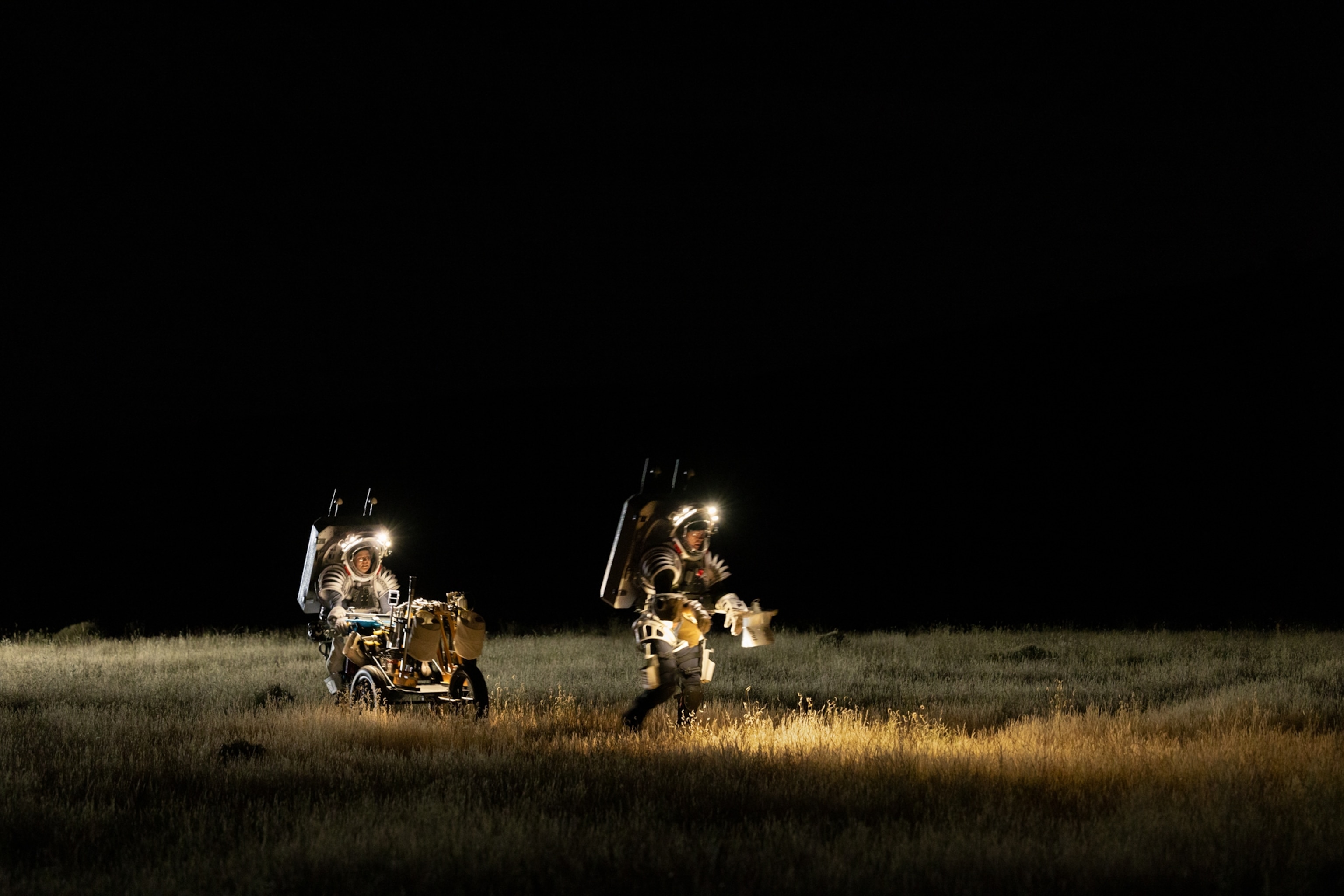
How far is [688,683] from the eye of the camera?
1305 cm

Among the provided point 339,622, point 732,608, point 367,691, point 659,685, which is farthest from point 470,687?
point 732,608

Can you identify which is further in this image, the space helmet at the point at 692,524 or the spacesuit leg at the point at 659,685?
the space helmet at the point at 692,524

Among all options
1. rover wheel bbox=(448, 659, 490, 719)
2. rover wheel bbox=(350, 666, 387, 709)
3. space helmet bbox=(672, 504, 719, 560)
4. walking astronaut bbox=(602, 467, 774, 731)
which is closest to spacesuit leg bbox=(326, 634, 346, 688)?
rover wheel bbox=(350, 666, 387, 709)

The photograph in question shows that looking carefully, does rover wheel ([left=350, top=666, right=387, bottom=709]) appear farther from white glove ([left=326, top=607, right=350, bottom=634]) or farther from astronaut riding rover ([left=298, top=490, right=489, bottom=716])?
white glove ([left=326, top=607, right=350, bottom=634])

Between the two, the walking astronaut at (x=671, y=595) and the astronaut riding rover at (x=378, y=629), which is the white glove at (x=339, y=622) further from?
the walking astronaut at (x=671, y=595)

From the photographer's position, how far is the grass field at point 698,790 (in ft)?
24.2

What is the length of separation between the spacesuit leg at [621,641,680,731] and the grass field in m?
A: 0.31

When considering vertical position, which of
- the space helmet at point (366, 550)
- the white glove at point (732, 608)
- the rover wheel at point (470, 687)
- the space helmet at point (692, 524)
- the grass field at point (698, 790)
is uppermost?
the space helmet at point (692, 524)

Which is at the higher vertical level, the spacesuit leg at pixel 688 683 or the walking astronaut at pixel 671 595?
the walking astronaut at pixel 671 595

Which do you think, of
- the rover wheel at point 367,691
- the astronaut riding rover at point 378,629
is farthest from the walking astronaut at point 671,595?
the rover wheel at point 367,691

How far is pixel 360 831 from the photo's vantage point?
830 centimetres

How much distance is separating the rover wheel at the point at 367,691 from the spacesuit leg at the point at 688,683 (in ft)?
10.2

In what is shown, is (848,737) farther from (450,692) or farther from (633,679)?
(633,679)

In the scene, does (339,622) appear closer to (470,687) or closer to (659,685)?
(470,687)
